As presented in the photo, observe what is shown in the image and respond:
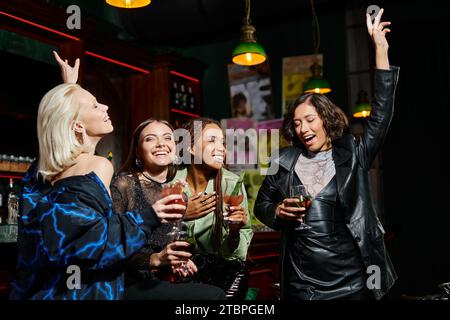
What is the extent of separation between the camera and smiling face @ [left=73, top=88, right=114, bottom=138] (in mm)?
1704

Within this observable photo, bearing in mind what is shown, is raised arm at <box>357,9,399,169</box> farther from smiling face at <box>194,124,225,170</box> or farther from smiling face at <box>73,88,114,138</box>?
smiling face at <box>73,88,114,138</box>

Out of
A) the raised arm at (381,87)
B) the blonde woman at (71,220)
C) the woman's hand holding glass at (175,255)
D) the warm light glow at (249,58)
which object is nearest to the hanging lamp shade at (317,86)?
the warm light glow at (249,58)

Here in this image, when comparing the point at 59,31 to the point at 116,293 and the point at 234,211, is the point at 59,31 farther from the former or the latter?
the point at 116,293

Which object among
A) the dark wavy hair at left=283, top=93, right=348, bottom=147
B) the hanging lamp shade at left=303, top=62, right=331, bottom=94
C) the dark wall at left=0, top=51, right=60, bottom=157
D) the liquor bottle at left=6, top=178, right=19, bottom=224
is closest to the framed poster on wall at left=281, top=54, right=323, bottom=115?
the hanging lamp shade at left=303, top=62, right=331, bottom=94

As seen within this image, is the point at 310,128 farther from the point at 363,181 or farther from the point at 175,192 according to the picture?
the point at 175,192

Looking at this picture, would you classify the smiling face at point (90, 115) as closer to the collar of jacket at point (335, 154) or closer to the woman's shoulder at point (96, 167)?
the woman's shoulder at point (96, 167)

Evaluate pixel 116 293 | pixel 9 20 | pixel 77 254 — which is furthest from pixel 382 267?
pixel 9 20

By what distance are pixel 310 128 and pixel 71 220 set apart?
1.32 meters

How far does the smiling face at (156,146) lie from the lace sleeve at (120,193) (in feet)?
0.61

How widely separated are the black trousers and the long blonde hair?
1.76 ft

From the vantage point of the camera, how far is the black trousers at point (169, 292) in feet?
5.82

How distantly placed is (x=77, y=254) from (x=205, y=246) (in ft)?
3.49

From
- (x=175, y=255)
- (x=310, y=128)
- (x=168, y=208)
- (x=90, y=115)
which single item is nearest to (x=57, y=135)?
(x=90, y=115)

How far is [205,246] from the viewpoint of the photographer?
2465 mm
